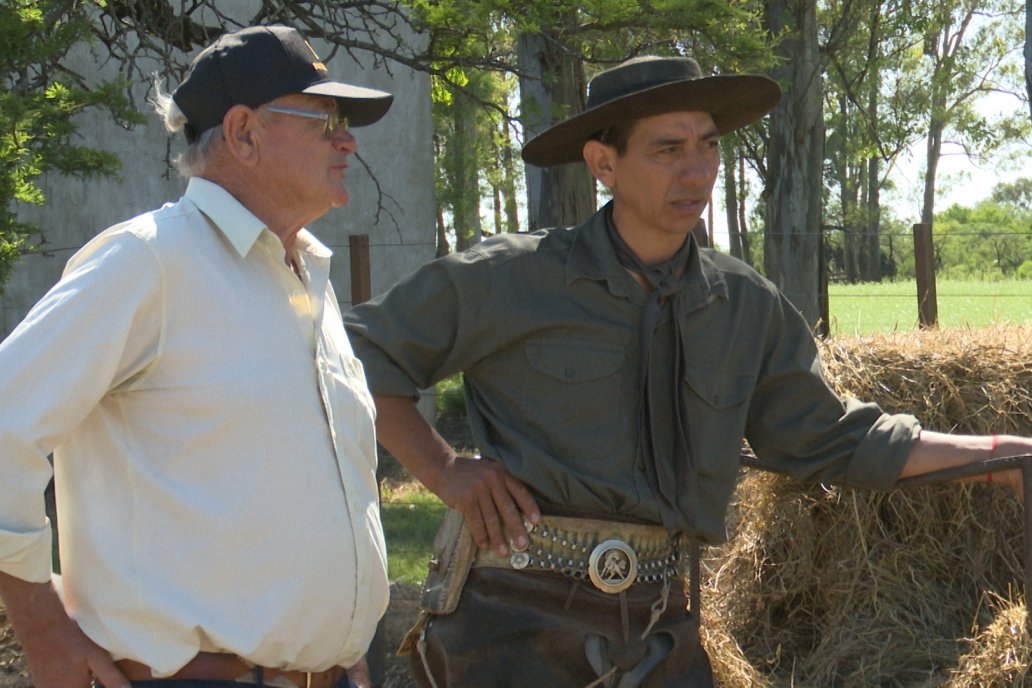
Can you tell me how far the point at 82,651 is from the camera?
201 centimetres

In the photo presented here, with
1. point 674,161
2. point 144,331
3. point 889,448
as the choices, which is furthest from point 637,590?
point 144,331

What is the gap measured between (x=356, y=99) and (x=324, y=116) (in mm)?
82

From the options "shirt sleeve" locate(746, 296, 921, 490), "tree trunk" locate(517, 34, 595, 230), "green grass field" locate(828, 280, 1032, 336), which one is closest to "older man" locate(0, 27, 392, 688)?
"shirt sleeve" locate(746, 296, 921, 490)

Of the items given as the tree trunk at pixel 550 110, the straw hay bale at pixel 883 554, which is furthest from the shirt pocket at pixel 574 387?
the tree trunk at pixel 550 110

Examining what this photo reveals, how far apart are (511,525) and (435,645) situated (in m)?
0.38

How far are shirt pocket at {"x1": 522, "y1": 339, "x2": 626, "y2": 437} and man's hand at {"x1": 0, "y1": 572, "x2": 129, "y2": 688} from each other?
3.93ft

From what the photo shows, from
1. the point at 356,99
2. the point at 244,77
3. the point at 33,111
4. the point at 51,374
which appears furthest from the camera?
the point at 33,111

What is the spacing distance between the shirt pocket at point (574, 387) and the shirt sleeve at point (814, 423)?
17.2 inches

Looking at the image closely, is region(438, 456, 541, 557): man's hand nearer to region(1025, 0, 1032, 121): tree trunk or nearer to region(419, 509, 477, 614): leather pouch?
region(419, 509, 477, 614): leather pouch

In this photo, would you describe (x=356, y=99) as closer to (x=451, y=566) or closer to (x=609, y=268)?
(x=609, y=268)

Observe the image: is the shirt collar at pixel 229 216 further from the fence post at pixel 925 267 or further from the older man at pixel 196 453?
the fence post at pixel 925 267

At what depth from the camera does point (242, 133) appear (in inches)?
92.0

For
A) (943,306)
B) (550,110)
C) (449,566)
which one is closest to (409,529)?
(550,110)

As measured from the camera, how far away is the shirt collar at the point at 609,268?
2961 mm
